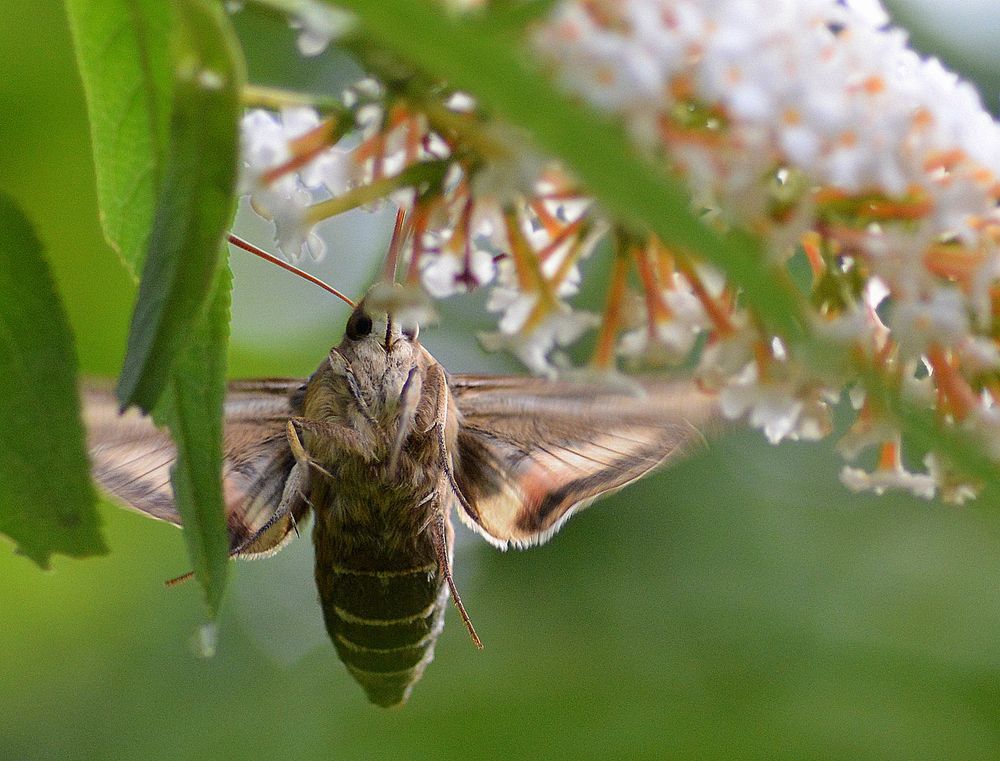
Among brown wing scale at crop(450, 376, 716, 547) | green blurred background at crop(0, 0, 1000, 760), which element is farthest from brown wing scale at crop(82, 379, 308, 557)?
green blurred background at crop(0, 0, 1000, 760)

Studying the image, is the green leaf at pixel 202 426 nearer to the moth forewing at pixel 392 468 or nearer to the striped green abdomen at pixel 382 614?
the moth forewing at pixel 392 468

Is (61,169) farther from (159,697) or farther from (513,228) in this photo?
(513,228)

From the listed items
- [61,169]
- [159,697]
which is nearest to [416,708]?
[159,697]

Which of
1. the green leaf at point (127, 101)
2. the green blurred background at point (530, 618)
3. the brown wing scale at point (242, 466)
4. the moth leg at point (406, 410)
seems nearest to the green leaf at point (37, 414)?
the green leaf at point (127, 101)

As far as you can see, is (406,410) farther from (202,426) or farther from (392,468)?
(202,426)

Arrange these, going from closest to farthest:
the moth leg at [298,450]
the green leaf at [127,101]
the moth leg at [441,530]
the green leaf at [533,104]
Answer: the green leaf at [533,104] → the green leaf at [127,101] → the moth leg at [298,450] → the moth leg at [441,530]

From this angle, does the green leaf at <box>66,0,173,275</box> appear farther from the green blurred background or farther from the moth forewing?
the green blurred background
